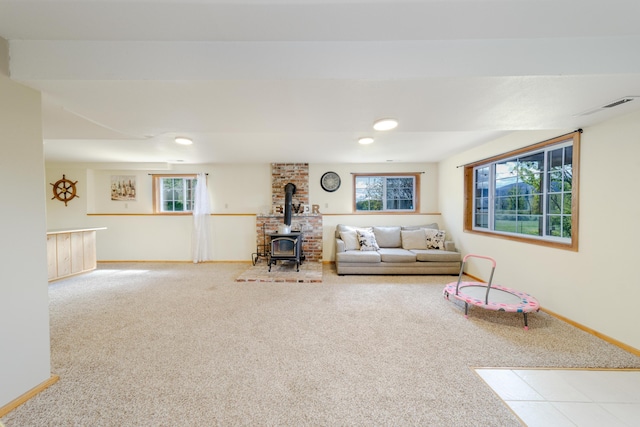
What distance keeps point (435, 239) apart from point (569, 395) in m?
3.08

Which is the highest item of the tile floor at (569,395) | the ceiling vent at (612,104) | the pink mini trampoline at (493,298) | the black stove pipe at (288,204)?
the ceiling vent at (612,104)

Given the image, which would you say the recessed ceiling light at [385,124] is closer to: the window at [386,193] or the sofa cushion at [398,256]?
the sofa cushion at [398,256]

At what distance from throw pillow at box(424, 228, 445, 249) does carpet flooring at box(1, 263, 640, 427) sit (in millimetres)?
A: 1464

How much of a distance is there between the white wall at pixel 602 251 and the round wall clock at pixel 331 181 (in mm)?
3159

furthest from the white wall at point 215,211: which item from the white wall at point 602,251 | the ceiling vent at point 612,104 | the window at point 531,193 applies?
the ceiling vent at point 612,104

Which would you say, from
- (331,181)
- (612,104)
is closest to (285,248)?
(331,181)

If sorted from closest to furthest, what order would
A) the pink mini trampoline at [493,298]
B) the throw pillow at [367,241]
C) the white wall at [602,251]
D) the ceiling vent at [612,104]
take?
1. the ceiling vent at [612,104]
2. the white wall at [602,251]
3. the pink mini trampoline at [493,298]
4. the throw pillow at [367,241]

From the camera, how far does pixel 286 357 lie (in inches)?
74.2

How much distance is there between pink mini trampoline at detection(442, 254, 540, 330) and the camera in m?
2.34

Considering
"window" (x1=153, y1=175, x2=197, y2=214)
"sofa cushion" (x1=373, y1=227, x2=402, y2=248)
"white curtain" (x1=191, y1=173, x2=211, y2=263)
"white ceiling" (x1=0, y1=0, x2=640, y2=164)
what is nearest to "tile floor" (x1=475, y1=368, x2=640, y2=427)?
"white ceiling" (x1=0, y1=0, x2=640, y2=164)

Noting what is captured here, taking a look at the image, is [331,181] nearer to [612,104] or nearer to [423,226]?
[423,226]

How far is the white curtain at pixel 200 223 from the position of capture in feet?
16.5

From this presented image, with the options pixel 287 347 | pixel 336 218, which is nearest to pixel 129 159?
pixel 336 218

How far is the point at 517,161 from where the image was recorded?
3270 millimetres
